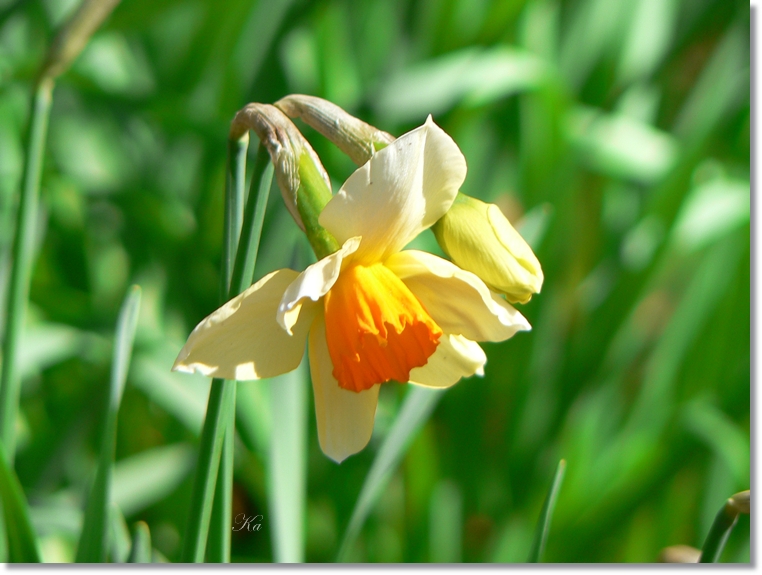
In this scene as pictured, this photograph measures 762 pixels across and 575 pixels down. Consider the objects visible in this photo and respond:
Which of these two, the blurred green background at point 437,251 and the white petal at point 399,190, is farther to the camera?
the blurred green background at point 437,251

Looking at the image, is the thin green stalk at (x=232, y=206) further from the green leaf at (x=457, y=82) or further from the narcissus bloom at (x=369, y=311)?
the green leaf at (x=457, y=82)

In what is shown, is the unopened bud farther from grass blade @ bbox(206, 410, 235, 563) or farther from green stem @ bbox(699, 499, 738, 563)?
green stem @ bbox(699, 499, 738, 563)

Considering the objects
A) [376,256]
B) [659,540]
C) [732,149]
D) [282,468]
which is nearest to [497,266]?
[376,256]

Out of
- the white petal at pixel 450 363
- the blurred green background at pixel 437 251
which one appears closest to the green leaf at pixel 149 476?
the blurred green background at pixel 437 251
